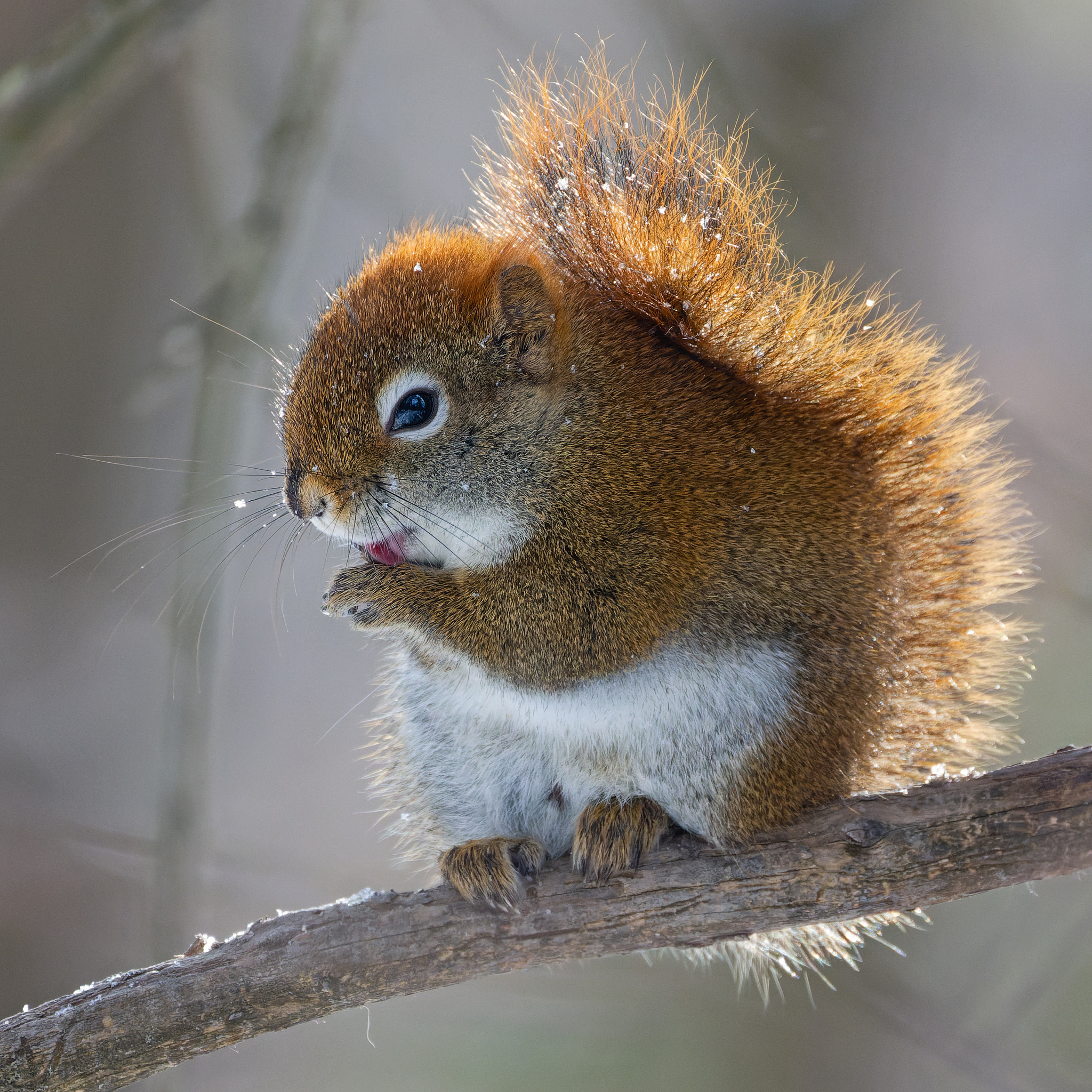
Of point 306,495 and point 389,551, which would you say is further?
point 389,551

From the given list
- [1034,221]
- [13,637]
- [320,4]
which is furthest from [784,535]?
[13,637]

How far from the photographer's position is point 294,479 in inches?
68.7

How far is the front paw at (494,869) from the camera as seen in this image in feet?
5.73

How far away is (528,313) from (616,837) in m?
0.89

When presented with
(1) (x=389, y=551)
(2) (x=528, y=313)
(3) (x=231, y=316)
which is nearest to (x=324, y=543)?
(3) (x=231, y=316)

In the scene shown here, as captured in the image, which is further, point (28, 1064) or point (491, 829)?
point (491, 829)

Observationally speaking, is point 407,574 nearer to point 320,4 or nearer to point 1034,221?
point 320,4

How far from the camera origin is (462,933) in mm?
→ 1745

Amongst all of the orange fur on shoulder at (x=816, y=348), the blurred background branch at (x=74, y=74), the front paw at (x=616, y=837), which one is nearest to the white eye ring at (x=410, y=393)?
the orange fur on shoulder at (x=816, y=348)

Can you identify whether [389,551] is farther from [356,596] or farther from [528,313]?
[528,313]

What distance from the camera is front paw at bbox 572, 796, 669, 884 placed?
1.71 metres

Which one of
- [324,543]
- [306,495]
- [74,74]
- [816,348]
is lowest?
[816,348]

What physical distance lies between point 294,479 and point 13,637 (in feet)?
6.18

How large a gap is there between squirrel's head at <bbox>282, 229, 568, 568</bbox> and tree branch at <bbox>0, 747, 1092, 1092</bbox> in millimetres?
603
